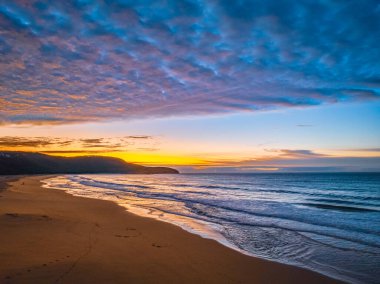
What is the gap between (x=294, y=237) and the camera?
1268 cm

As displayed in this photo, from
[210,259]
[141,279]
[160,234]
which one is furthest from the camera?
[160,234]

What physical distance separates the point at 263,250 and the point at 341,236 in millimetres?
5286

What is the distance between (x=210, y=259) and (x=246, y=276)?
1.64 metres

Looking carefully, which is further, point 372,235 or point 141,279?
point 372,235

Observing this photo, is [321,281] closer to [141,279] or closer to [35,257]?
[141,279]

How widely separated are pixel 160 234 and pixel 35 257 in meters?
5.60

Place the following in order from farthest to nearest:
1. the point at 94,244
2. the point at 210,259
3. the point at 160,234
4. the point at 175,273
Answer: the point at 160,234, the point at 94,244, the point at 210,259, the point at 175,273

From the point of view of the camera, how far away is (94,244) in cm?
959

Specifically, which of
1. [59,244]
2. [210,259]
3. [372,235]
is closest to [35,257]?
[59,244]

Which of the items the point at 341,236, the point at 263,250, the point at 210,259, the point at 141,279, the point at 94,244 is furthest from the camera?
the point at 341,236

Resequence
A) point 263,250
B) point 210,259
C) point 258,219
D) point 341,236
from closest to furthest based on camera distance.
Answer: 1. point 210,259
2. point 263,250
3. point 341,236
4. point 258,219

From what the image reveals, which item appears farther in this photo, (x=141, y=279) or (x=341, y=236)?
(x=341, y=236)

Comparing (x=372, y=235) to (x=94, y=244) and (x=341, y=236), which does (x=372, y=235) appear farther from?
(x=94, y=244)

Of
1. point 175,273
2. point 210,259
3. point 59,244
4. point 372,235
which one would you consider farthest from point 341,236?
point 59,244
